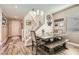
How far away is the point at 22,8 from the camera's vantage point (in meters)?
2.38

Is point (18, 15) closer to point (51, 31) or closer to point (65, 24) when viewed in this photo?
point (51, 31)

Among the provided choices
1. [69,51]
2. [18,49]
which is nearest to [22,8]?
[18,49]

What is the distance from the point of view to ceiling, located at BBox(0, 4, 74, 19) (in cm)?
236

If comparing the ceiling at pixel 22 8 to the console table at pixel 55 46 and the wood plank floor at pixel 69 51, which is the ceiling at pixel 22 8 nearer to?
the console table at pixel 55 46

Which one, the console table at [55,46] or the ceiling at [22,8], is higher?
the ceiling at [22,8]

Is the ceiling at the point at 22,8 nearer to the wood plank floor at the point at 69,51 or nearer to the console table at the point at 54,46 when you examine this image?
the console table at the point at 54,46

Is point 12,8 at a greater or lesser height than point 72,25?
greater

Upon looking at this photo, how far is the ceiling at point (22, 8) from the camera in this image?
7.73 ft

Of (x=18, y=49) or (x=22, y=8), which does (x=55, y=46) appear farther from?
(x=22, y=8)

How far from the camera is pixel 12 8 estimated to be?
7.80 ft

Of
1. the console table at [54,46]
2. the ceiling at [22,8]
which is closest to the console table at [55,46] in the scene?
the console table at [54,46]

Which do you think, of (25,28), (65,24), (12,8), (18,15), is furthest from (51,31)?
(12,8)
